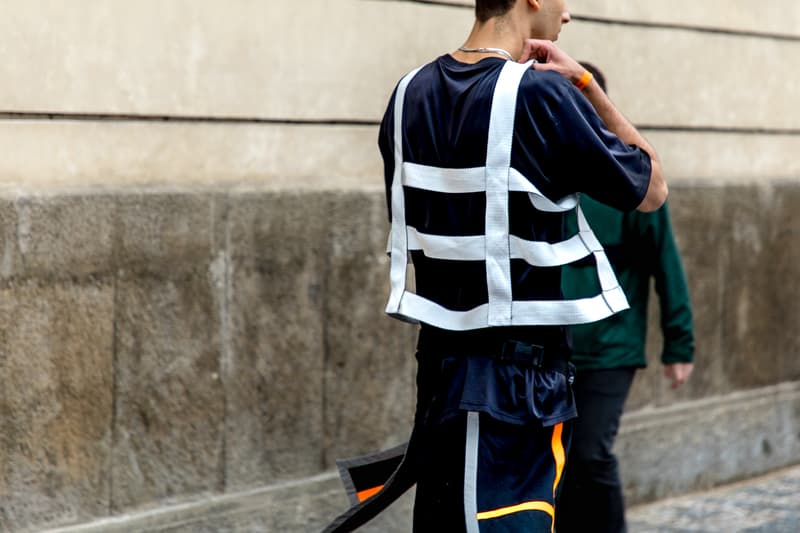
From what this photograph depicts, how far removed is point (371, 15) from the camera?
5797mm

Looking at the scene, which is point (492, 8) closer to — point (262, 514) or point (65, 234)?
point (65, 234)

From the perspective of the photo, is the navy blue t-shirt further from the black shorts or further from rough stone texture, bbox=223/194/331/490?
rough stone texture, bbox=223/194/331/490

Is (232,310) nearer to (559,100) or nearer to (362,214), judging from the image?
(362,214)

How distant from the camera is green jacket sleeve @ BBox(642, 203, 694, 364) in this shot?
200 inches

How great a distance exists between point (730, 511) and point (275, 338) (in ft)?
8.57

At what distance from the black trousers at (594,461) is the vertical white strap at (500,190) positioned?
1720 millimetres

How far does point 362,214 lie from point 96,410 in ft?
4.43

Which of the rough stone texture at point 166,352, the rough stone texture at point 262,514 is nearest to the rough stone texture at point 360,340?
the rough stone texture at point 262,514

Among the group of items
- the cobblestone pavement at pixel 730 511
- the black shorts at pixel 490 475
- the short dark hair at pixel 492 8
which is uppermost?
the short dark hair at pixel 492 8

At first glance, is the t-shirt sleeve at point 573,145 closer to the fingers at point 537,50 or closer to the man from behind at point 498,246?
the man from behind at point 498,246

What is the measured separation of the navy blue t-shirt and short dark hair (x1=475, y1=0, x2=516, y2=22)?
14 centimetres

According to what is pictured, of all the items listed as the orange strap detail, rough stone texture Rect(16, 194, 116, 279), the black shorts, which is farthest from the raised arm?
rough stone texture Rect(16, 194, 116, 279)

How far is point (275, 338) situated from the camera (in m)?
5.43

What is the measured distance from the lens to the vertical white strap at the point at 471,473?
3305mm
